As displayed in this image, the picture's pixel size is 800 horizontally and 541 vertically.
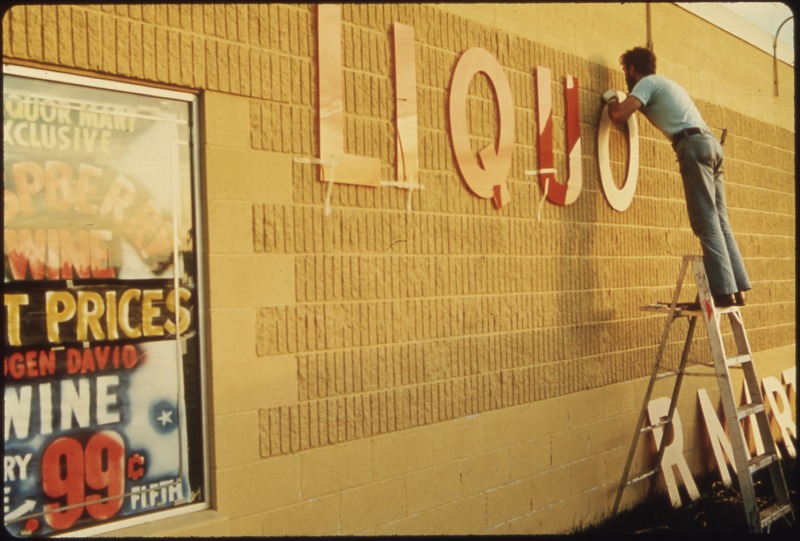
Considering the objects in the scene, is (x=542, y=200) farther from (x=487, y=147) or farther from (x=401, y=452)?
(x=401, y=452)

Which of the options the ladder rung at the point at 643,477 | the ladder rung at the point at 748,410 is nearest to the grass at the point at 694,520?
the ladder rung at the point at 643,477

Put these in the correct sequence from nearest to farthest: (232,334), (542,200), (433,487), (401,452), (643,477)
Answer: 1. (232,334)
2. (401,452)
3. (433,487)
4. (542,200)
5. (643,477)

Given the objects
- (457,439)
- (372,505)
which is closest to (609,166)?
(457,439)

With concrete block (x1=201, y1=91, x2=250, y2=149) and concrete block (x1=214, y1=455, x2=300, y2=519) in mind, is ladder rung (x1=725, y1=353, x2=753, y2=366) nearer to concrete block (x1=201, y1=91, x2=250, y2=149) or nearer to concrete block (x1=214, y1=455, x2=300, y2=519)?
concrete block (x1=214, y1=455, x2=300, y2=519)

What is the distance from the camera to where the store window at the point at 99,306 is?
3057mm

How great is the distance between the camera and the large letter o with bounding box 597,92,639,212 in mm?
5746

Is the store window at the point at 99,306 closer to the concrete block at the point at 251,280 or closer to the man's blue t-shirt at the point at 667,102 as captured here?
the concrete block at the point at 251,280

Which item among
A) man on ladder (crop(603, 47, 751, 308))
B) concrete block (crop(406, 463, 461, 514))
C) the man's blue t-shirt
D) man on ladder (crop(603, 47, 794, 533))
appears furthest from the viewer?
the man's blue t-shirt

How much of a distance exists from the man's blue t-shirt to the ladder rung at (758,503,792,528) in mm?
2552

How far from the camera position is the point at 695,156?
555cm

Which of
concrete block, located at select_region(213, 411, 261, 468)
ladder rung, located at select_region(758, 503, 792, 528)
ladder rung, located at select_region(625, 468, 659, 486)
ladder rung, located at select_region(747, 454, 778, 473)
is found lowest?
ladder rung, located at select_region(758, 503, 792, 528)

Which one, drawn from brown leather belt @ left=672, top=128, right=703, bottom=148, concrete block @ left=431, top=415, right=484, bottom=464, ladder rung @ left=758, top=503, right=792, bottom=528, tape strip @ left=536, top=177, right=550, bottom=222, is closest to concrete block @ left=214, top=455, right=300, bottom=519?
concrete block @ left=431, top=415, right=484, bottom=464

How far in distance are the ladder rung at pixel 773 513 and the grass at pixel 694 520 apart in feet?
0.32

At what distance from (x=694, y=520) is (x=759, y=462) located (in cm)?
75
